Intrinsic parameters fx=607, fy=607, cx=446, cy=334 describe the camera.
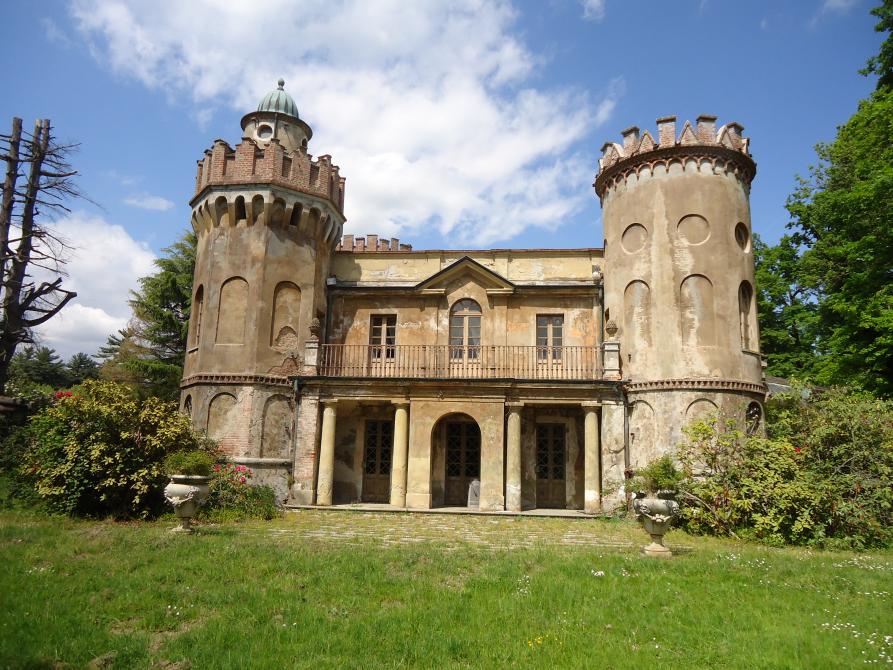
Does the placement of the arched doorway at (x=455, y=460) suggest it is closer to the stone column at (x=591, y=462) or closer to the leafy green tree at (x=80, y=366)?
the stone column at (x=591, y=462)

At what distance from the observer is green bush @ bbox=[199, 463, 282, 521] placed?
47.0ft

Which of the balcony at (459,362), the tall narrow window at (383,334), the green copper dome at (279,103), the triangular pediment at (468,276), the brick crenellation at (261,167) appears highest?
the green copper dome at (279,103)

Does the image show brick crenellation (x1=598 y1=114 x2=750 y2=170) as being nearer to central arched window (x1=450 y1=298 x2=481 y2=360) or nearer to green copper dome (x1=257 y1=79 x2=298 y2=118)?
central arched window (x1=450 y1=298 x2=481 y2=360)

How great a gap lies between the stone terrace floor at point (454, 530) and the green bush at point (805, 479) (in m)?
1.69

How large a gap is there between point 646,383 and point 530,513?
189 inches

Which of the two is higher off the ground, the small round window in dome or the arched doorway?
the small round window in dome

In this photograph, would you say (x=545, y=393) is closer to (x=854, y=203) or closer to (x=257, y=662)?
(x=854, y=203)

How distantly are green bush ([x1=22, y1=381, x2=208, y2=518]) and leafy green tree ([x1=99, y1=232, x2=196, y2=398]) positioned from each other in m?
14.0

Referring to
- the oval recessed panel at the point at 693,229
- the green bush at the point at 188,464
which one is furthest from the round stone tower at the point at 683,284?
the green bush at the point at 188,464

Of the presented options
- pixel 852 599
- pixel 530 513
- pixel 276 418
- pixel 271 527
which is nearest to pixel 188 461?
pixel 271 527

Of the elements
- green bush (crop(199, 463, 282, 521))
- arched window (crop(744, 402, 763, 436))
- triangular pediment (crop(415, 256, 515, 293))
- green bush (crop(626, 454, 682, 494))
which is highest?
triangular pediment (crop(415, 256, 515, 293))

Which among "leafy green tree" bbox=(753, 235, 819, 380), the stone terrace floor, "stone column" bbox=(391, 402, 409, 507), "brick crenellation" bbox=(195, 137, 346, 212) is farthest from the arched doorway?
"leafy green tree" bbox=(753, 235, 819, 380)

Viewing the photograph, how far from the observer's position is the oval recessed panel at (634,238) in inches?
702

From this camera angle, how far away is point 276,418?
709 inches
